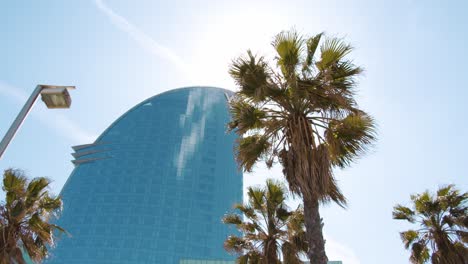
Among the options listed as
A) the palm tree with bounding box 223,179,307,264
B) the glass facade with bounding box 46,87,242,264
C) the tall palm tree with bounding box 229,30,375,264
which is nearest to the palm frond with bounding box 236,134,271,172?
the tall palm tree with bounding box 229,30,375,264

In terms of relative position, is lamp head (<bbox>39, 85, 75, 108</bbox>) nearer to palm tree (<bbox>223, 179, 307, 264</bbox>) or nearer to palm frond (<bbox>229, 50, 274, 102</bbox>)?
palm frond (<bbox>229, 50, 274, 102</bbox>)

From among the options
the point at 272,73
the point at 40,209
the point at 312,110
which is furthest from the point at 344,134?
the point at 40,209

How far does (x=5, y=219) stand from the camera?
11.7m

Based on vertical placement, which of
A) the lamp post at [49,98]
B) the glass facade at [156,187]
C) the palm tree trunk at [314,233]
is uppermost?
the glass facade at [156,187]

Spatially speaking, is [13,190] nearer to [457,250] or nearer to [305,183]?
[305,183]

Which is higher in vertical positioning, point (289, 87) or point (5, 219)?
point (289, 87)

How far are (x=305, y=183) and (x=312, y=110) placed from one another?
6.96ft

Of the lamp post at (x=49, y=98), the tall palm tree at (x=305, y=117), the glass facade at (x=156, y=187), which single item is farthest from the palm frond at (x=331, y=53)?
the glass facade at (x=156, y=187)

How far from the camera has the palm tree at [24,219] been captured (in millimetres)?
11375

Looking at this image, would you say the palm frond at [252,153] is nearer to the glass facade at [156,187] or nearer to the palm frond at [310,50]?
the palm frond at [310,50]

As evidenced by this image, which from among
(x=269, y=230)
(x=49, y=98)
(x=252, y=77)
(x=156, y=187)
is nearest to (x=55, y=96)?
(x=49, y=98)

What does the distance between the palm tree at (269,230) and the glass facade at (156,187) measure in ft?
185

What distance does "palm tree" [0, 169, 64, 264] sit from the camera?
1138 cm

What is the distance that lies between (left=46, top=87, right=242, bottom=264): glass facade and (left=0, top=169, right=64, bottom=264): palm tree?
57.3 m
